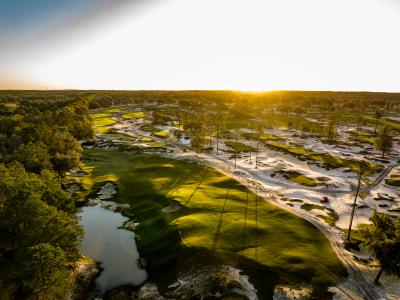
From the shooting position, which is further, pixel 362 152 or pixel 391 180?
pixel 362 152

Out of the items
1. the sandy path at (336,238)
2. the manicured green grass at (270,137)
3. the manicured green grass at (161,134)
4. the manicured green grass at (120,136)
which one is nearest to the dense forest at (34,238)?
the sandy path at (336,238)

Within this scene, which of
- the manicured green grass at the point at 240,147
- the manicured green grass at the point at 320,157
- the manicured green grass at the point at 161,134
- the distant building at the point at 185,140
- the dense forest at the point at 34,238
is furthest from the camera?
the manicured green grass at the point at 161,134

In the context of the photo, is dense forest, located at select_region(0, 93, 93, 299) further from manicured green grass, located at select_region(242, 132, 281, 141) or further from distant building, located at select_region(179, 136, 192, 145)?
manicured green grass, located at select_region(242, 132, 281, 141)

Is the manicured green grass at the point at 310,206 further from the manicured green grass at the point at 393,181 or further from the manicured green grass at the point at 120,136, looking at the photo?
the manicured green grass at the point at 120,136

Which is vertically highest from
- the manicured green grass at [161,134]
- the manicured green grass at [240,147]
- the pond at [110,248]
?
the pond at [110,248]

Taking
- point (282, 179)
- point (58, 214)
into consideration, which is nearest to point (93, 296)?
point (58, 214)

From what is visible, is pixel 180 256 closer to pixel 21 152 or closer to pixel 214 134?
pixel 21 152

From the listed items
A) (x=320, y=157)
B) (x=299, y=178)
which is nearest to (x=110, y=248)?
(x=299, y=178)
